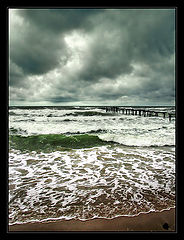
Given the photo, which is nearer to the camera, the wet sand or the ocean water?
the wet sand

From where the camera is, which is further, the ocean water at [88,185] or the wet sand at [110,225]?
the ocean water at [88,185]

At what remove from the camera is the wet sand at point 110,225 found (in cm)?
237

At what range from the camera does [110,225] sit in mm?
2426

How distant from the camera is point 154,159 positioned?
6.42m

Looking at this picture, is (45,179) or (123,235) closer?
(123,235)

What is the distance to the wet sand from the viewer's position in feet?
7.76

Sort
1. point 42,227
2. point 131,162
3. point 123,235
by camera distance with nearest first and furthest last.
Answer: point 123,235, point 42,227, point 131,162

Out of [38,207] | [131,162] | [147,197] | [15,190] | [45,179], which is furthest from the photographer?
[131,162]

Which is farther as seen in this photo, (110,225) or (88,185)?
(88,185)
